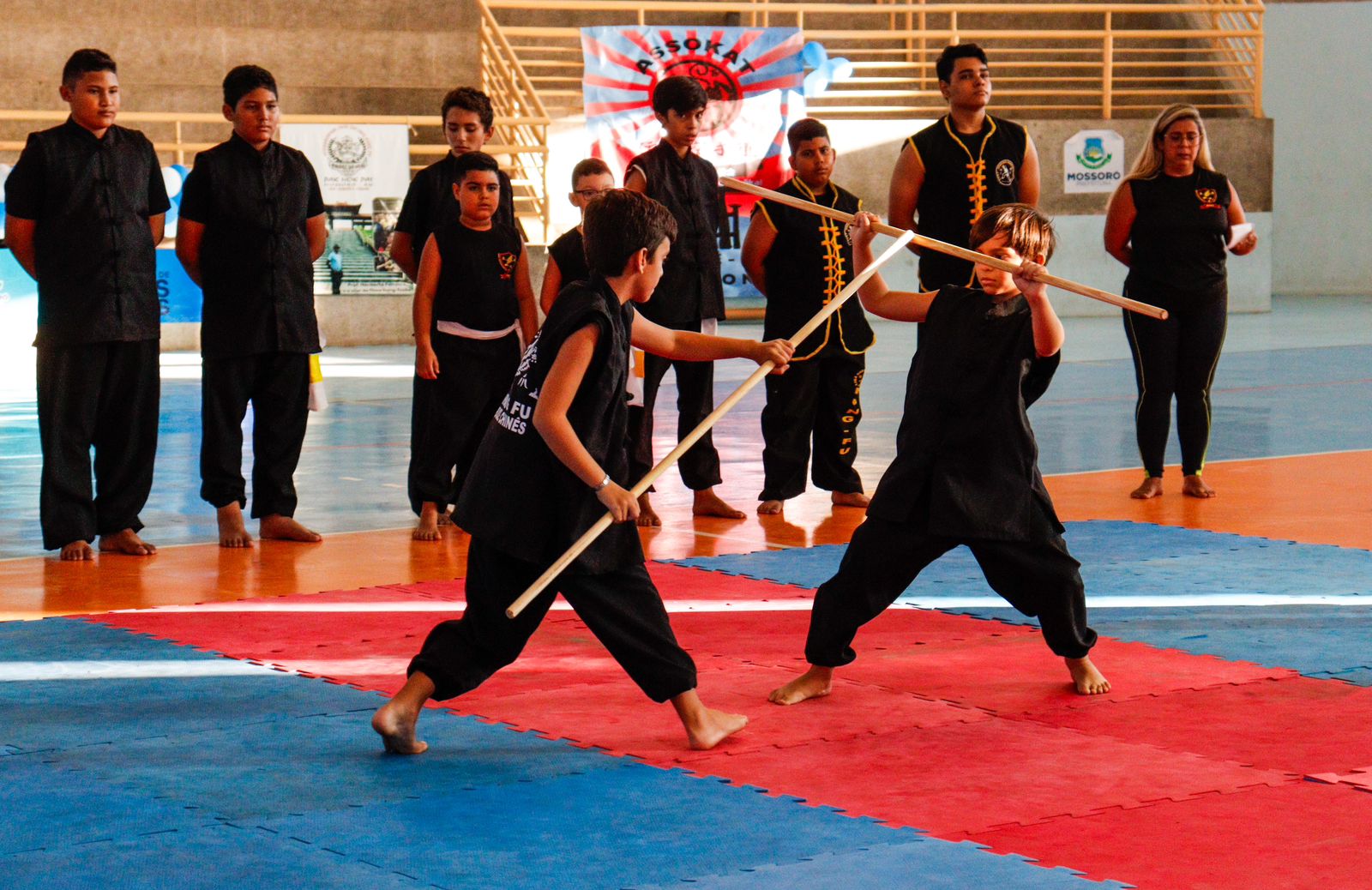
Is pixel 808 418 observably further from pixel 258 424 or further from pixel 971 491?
pixel 971 491

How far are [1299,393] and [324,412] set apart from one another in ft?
22.2

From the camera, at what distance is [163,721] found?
448cm

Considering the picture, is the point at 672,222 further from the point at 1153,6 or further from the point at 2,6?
the point at 1153,6

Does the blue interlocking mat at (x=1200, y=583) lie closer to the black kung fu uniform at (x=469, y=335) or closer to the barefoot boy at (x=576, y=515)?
the black kung fu uniform at (x=469, y=335)

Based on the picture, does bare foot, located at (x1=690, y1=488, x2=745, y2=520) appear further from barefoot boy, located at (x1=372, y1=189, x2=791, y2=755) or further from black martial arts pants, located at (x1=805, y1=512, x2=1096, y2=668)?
barefoot boy, located at (x1=372, y1=189, x2=791, y2=755)

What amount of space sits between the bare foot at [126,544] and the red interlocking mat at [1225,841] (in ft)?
14.5

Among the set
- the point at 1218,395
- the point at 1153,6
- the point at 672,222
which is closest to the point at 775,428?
the point at 672,222

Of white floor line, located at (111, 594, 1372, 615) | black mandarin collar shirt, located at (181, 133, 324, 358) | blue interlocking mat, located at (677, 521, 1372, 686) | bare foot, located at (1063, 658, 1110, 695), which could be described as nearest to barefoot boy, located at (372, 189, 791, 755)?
bare foot, located at (1063, 658, 1110, 695)

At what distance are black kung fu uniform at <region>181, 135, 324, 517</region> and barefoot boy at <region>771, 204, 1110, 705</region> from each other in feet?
10.6

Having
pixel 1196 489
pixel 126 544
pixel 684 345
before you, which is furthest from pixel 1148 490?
pixel 126 544

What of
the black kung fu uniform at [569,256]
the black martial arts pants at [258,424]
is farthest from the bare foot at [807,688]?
the black martial arts pants at [258,424]

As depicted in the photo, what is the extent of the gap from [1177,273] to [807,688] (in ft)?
14.1

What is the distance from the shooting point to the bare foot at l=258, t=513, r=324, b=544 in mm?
7273

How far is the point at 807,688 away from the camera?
466cm
